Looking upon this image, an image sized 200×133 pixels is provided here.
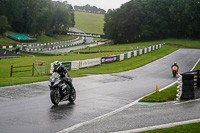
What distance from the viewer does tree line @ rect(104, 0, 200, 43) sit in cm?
9750

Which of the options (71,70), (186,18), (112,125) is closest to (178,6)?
(186,18)

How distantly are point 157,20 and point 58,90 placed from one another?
90276 millimetres

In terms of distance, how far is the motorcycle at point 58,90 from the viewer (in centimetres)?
1338

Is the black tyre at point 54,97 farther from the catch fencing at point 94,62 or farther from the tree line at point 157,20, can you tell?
the tree line at point 157,20

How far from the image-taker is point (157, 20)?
10000 centimetres

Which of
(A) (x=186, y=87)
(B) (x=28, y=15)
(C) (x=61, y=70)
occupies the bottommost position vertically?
(A) (x=186, y=87)

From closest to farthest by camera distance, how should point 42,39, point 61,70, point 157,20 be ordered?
point 61,70
point 157,20
point 42,39

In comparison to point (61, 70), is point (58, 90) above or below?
below

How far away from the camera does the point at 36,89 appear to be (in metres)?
18.0

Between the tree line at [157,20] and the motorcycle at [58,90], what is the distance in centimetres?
8796

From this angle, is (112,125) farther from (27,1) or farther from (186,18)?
(27,1)

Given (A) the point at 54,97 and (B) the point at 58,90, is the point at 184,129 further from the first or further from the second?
(B) the point at 58,90

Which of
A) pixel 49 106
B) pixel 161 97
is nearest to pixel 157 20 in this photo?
pixel 161 97

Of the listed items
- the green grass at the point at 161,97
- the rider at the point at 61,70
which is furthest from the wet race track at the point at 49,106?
the rider at the point at 61,70
